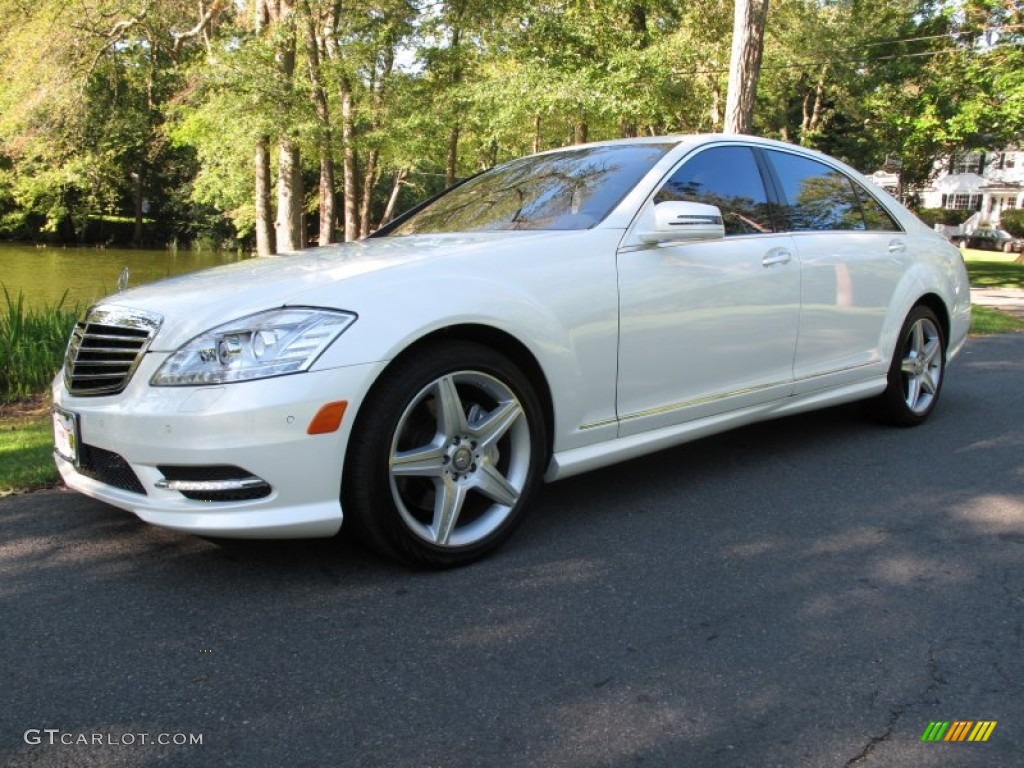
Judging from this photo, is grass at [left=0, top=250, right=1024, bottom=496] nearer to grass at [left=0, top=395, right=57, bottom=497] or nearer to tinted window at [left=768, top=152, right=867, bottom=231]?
grass at [left=0, top=395, right=57, bottom=497]

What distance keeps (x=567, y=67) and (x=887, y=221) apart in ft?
45.0

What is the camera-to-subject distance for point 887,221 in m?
5.15

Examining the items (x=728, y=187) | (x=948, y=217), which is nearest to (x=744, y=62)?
(x=728, y=187)

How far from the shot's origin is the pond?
2222cm

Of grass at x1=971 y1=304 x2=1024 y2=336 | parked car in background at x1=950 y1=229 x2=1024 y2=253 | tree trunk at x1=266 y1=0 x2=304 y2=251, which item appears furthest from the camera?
→ parked car in background at x1=950 y1=229 x2=1024 y2=253

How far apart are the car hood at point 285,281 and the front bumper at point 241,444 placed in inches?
8.1

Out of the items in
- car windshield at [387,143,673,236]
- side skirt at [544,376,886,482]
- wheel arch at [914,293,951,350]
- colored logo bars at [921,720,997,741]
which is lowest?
colored logo bars at [921,720,997,741]

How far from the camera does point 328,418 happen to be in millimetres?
2752

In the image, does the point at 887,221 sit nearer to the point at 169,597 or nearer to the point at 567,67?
the point at 169,597

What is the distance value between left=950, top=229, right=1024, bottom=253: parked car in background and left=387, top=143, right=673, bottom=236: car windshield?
43292 mm

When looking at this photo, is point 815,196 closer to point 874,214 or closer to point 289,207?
point 874,214

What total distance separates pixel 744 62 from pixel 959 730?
1061 centimetres

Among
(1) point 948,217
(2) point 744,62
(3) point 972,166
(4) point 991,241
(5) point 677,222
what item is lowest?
(5) point 677,222

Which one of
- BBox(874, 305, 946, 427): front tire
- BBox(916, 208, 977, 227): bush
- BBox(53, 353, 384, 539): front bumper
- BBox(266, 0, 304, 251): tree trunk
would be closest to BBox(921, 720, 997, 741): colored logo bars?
BBox(53, 353, 384, 539): front bumper
